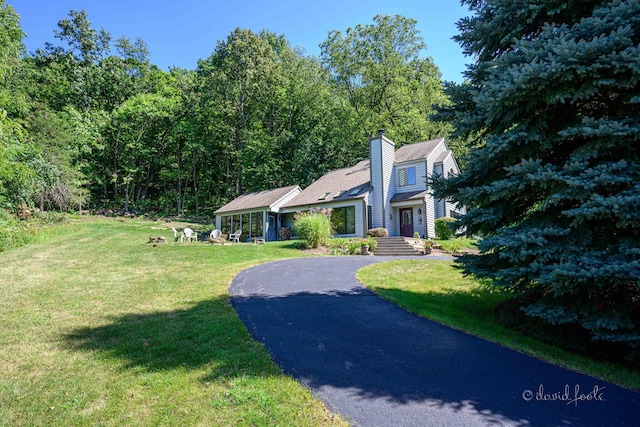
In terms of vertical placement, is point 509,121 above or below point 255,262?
above

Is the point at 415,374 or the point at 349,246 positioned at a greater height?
the point at 349,246

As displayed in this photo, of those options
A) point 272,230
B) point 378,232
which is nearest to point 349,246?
point 378,232

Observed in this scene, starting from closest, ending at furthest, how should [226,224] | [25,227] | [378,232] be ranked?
[25,227] → [378,232] → [226,224]

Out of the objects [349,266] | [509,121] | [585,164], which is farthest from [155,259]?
[585,164]

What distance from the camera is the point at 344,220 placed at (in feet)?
70.7

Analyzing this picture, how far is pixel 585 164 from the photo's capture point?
487 cm

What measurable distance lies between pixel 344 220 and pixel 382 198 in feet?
8.78

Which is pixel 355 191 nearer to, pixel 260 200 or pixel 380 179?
pixel 380 179

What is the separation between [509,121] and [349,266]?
7208 mm

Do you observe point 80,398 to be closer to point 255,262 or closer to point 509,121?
point 509,121

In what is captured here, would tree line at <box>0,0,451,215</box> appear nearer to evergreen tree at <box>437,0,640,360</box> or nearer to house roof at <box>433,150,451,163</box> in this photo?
house roof at <box>433,150,451,163</box>

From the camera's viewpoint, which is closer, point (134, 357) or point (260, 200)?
point (134, 357)

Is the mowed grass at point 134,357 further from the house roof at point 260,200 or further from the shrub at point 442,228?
the house roof at point 260,200
